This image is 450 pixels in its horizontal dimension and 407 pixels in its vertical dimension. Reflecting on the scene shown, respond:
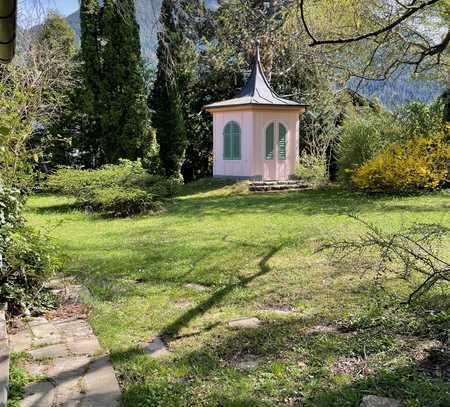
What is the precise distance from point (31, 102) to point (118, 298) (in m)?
2.94

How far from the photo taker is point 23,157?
5477 millimetres

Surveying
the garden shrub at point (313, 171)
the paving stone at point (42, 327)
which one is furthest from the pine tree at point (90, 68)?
the paving stone at point (42, 327)

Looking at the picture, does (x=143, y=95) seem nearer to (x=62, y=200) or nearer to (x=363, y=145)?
(x=62, y=200)

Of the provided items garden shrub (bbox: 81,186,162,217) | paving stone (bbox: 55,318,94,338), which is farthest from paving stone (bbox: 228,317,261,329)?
garden shrub (bbox: 81,186,162,217)

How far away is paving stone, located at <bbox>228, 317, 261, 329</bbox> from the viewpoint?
430 centimetres

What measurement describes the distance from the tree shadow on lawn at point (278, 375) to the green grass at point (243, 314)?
10 mm

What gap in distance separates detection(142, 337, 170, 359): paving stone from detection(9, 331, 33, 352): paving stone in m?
0.93

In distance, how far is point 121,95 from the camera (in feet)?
59.6

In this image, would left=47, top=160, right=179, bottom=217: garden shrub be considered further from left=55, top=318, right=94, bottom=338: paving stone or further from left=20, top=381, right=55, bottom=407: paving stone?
left=20, top=381, right=55, bottom=407: paving stone

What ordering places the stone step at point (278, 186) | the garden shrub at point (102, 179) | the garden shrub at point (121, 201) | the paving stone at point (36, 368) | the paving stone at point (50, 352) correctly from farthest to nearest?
the stone step at point (278, 186) < the garden shrub at point (102, 179) < the garden shrub at point (121, 201) < the paving stone at point (50, 352) < the paving stone at point (36, 368)

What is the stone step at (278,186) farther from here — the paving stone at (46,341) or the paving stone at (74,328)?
the paving stone at (46,341)

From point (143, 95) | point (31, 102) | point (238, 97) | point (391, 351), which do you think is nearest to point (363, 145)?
point (238, 97)

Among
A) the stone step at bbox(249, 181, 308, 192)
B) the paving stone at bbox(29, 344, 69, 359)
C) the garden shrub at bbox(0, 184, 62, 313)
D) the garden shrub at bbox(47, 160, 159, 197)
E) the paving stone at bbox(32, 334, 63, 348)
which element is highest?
the garden shrub at bbox(47, 160, 159, 197)

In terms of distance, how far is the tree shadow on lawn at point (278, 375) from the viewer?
9.72ft
